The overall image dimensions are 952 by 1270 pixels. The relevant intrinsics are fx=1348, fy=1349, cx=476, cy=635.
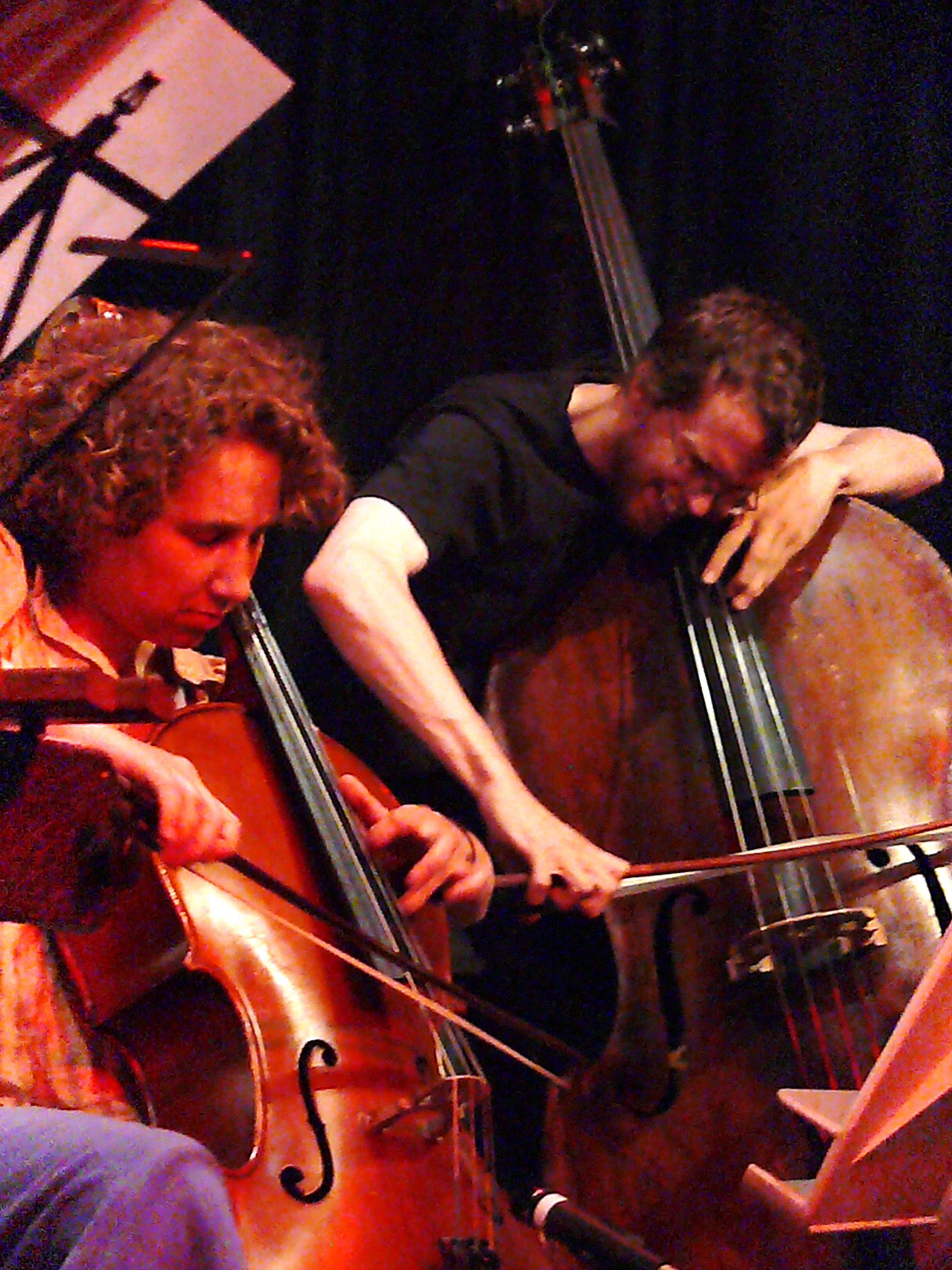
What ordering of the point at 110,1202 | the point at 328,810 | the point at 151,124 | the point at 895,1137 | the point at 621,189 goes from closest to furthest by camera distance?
the point at 110,1202 < the point at 895,1137 < the point at 151,124 < the point at 328,810 < the point at 621,189

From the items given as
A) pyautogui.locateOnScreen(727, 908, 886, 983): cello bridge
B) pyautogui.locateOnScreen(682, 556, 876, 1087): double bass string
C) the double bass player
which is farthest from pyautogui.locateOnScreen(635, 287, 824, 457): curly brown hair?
pyautogui.locateOnScreen(727, 908, 886, 983): cello bridge

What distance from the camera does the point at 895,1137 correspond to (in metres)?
0.84

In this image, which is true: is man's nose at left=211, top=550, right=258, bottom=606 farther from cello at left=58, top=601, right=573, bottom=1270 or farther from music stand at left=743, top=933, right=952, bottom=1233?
music stand at left=743, top=933, right=952, bottom=1233

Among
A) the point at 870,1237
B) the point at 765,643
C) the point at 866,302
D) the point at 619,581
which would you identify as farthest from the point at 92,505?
the point at 866,302

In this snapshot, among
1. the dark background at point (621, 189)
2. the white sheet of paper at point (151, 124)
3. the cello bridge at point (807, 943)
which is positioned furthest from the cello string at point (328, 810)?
the dark background at point (621, 189)

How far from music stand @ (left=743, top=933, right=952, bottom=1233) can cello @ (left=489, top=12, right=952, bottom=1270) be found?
32cm

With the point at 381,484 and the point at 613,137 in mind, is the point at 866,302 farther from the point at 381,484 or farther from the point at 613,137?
the point at 381,484

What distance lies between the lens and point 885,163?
2.07m

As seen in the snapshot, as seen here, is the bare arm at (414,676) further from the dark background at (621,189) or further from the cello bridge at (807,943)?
the dark background at (621,189)

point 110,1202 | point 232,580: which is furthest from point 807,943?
point 110,1202

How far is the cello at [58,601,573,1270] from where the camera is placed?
37.8 inches

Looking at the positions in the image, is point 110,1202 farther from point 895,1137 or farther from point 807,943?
point 807,943

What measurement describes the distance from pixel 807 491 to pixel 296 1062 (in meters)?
0.91

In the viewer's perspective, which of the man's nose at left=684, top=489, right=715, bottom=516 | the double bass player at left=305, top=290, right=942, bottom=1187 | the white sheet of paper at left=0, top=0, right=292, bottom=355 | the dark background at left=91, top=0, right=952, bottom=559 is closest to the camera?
the white sheet of paper at left=0, top=0, right=292, bottom=355
